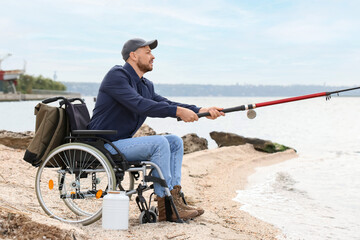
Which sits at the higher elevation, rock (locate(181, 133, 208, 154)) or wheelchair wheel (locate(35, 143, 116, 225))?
wheelchair wheel (locate(35, 143, 116, 225))

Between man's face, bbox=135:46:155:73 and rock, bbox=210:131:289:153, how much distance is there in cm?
802

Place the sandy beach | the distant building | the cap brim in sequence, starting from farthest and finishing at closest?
the distant building, the cap brim, the sandy beach

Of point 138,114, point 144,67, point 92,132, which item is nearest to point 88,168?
point 92,132

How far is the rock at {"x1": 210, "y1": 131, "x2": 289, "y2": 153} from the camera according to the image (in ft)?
37.9

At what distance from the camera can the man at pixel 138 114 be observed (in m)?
3.48

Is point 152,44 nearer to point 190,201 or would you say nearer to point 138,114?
point 138,114

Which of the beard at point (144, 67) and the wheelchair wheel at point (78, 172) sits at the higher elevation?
the beard at point (144, 67)

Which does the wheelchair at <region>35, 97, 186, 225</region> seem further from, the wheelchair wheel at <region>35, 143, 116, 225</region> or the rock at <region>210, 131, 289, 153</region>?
the rock at <region>210, 131, 289, 153</region>

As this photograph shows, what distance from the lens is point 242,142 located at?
38.0 feet

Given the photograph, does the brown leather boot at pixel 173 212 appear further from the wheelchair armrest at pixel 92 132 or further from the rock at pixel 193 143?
the rock at pixel 193 143

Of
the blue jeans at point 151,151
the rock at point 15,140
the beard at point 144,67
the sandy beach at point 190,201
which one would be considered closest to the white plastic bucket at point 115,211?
the sandy beach at point 190,201

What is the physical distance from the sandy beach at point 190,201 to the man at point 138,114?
295mm

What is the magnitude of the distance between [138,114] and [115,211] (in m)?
0.77

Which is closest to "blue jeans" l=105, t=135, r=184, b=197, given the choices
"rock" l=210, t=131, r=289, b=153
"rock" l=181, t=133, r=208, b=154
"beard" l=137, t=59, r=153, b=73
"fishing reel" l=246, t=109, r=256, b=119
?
"beard" l=137, t=59, r=153, b=73
